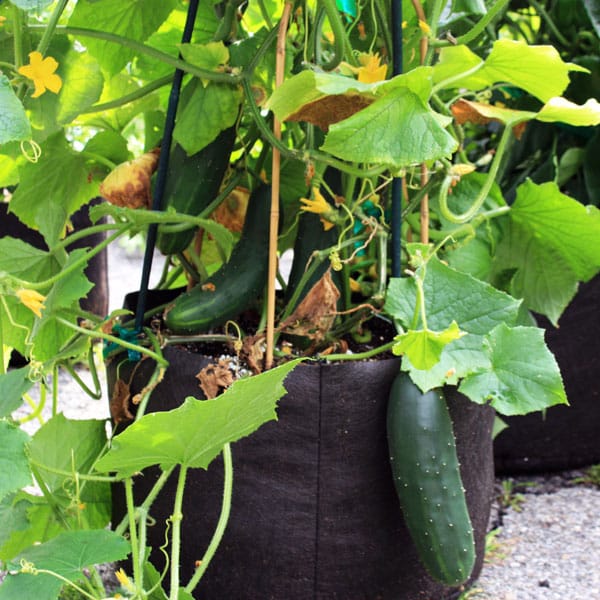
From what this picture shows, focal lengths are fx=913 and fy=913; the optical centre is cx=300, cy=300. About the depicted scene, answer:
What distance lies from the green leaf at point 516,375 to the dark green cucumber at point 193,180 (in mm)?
343

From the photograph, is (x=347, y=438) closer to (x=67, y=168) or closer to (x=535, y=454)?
(x=67, y=168)

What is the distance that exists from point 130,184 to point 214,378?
0.83ft

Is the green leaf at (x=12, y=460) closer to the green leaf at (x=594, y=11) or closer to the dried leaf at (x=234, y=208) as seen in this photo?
the dried leaf at (x=234, y=208)

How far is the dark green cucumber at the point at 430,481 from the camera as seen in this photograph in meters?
0.85

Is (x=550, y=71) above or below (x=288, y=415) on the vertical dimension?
above

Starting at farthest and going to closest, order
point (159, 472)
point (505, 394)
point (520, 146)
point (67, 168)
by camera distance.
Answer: point (520, 146)
point (67, 168)
point (159, 472)
point (505, 394)

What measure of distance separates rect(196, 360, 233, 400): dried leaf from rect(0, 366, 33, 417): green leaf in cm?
16

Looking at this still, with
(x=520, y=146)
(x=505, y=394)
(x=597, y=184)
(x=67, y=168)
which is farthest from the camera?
(x=520, y=146)

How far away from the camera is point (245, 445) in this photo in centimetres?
90

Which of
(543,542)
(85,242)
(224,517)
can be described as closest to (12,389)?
(224,517)

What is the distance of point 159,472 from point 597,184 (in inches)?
31.8

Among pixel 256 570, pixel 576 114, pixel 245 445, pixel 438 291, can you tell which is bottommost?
pixel 256 570

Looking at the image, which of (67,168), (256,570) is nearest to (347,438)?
(256,570)

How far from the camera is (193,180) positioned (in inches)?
38.2
